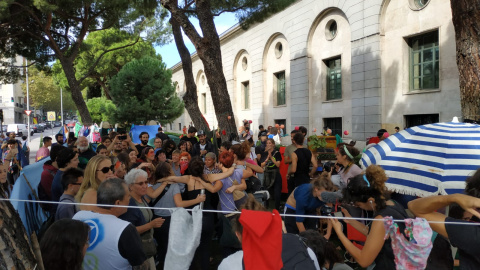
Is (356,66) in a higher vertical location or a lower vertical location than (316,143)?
higher

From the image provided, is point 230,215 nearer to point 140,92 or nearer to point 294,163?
point 294,163

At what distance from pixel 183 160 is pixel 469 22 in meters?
5.35

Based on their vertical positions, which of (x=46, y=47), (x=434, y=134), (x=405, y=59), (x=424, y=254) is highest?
(x=46, y=47)

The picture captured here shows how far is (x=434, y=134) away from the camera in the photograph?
351 cm

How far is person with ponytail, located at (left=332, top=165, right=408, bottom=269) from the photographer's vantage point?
2.45m

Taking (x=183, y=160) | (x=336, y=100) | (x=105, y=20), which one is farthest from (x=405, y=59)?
(x=105, y=20)

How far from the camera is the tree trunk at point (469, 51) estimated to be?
18.4 ft

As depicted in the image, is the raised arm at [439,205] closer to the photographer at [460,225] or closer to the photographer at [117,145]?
the photographer at [460,225]

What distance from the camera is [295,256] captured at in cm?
213

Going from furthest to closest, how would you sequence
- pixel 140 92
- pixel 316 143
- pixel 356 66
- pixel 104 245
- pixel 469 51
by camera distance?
pixel 140 92
pixel 356 66
pixel 316 143
pixel 469 51
pixel 104 245

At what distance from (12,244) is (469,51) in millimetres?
6660

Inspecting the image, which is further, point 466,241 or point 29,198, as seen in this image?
point 29,198

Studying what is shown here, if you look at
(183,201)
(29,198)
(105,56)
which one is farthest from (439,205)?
(105,56)

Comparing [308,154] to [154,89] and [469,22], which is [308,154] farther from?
[154,89]
